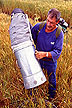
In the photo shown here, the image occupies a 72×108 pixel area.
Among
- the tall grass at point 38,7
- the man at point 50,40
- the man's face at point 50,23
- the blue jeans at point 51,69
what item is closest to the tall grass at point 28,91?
the blue jeans at point 51,69

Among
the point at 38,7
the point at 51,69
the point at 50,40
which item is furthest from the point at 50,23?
the point at 38,7

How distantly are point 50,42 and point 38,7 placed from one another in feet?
11.9

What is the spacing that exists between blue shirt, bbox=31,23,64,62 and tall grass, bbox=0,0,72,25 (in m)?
3.12

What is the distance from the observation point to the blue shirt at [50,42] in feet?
3.84

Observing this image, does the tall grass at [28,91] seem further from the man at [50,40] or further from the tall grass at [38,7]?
the tall grass at [38,7]

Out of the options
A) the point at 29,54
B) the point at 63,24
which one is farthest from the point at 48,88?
the point at 63,24

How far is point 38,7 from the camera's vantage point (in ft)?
14.8

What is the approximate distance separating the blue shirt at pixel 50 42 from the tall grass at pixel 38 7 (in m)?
3.12

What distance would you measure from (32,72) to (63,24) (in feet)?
7.15

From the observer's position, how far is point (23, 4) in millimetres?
5656

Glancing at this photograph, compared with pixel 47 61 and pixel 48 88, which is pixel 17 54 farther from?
pixel 48 88

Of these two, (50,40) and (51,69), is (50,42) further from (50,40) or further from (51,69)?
(51,69)

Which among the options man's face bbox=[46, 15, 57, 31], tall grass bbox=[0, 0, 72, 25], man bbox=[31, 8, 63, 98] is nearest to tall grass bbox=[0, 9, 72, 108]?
man bbox=[31, 8, 63, 98]

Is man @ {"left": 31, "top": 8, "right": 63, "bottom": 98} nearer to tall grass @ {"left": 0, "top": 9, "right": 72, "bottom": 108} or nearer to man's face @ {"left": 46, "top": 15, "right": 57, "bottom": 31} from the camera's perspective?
man's face @ {"left": 46, "top": 15, "right": 57, "bottom": 31}
